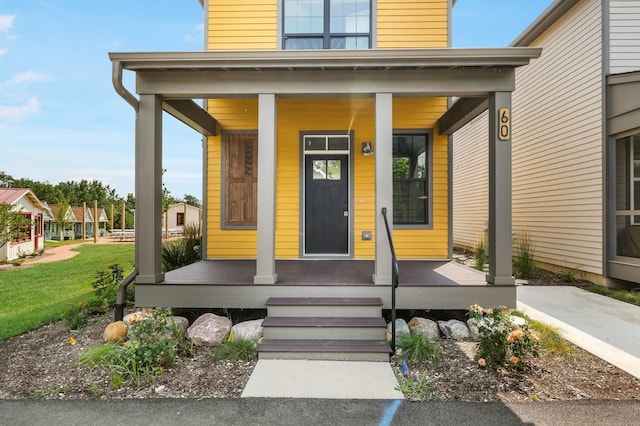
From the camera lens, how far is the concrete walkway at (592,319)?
3.49 m

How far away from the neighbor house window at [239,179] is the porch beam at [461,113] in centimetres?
341

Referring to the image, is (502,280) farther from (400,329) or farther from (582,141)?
(582,141)

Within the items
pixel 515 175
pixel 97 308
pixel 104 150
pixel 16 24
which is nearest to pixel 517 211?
pixel 515 175

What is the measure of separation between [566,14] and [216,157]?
27.3 ft

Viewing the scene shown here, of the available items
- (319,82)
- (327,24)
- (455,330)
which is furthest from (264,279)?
(327,24)

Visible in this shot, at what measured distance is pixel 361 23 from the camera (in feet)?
19.9

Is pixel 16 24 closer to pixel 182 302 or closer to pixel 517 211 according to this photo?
pixel 182 302

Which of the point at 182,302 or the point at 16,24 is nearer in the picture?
the point at 182,302

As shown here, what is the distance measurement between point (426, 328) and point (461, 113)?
321 centimetres

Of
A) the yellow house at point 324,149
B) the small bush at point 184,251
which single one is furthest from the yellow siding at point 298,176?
the small bush at point 184,251

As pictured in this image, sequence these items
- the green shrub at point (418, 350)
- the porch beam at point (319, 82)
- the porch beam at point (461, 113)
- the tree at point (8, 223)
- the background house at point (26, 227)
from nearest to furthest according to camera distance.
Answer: the green shrub at point (418, 350) → the porch beam at point (319, 82) → the porch beam at point (461, 113) → the tree at point (8, 223) → the background house at point (26, 227)

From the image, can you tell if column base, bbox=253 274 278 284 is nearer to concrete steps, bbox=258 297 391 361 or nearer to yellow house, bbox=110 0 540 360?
yellow house, bbox=110 0 540 360

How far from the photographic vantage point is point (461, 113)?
16.4ft

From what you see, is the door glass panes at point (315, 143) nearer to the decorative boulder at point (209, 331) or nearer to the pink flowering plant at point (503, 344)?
the decorative boulder at point (209, 331)
